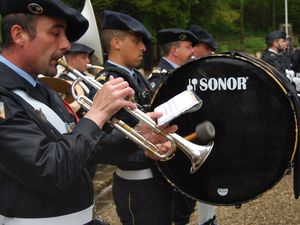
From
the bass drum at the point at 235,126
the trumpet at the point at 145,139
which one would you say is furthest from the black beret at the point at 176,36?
the trumpet at the point at 145,139

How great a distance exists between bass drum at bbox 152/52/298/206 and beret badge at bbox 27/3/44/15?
44.5 inches

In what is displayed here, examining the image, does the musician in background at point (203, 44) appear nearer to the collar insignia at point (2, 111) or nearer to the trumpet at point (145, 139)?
the trumpet at point (145, 139)

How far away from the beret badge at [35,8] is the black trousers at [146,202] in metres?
1.58

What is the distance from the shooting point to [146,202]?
3.13m

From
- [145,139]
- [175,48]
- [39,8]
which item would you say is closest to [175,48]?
[175,48]

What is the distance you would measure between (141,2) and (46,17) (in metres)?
18.2

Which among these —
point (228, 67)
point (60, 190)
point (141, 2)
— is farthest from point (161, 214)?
point (141, 2)

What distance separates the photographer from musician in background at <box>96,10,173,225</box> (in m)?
3.10

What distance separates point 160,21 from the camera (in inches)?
853

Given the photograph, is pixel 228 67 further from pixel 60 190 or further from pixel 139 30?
pixel 60 190

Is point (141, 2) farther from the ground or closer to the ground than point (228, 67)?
closer to the ground

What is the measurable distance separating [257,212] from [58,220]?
11.9 feet

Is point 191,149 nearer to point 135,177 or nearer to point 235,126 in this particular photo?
point 235,126

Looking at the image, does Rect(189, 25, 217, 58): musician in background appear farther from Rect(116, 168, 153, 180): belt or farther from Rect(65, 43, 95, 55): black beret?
Rect(116, 168, 153, 180): belt
